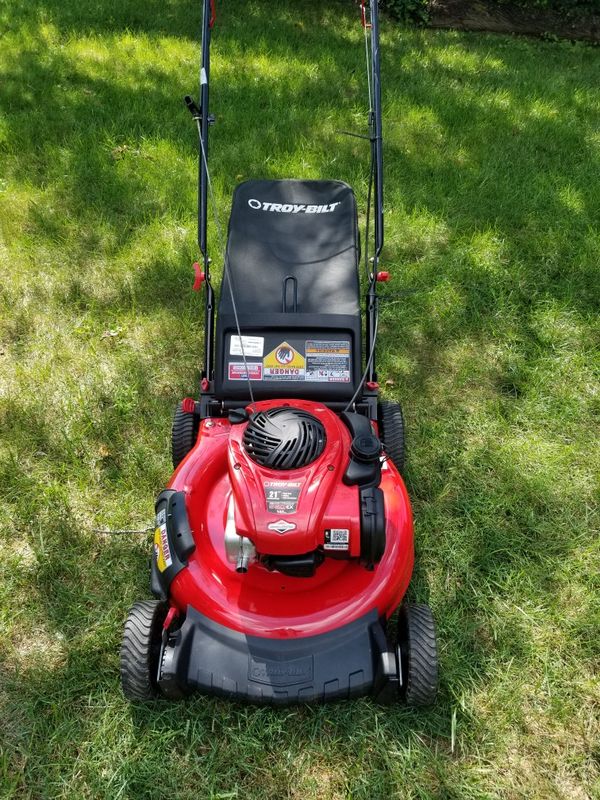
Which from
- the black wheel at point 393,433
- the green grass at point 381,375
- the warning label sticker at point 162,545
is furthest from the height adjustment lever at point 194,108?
the warning label sticker at point 162,545

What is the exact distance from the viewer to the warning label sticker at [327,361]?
8.85 ft

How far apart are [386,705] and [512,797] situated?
0.47 m

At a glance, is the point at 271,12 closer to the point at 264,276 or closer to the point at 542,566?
the point at 264,276

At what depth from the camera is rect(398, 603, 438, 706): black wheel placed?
83.4 inches

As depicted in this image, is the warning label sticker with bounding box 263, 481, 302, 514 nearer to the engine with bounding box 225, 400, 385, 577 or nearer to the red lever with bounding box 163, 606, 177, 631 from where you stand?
the engine with bounding box 225, 400, 385, 577

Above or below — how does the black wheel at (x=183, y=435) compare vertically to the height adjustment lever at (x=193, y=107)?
below

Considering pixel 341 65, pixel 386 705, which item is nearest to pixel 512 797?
pixel 386 705

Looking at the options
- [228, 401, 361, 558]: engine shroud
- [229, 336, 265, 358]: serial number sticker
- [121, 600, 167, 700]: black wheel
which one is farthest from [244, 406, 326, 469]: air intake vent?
[121, 600, 167, 700]: black wheel

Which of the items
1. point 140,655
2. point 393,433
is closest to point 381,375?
point 393,433

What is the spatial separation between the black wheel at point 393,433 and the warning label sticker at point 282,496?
36.0 inches

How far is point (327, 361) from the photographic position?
2721mm

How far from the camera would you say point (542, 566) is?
107 inches

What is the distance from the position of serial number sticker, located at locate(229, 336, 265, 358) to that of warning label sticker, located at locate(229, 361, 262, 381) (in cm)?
4

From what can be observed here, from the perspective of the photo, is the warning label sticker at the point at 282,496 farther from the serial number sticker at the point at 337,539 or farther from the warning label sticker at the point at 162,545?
the warning label sticker at the point at 162,545
